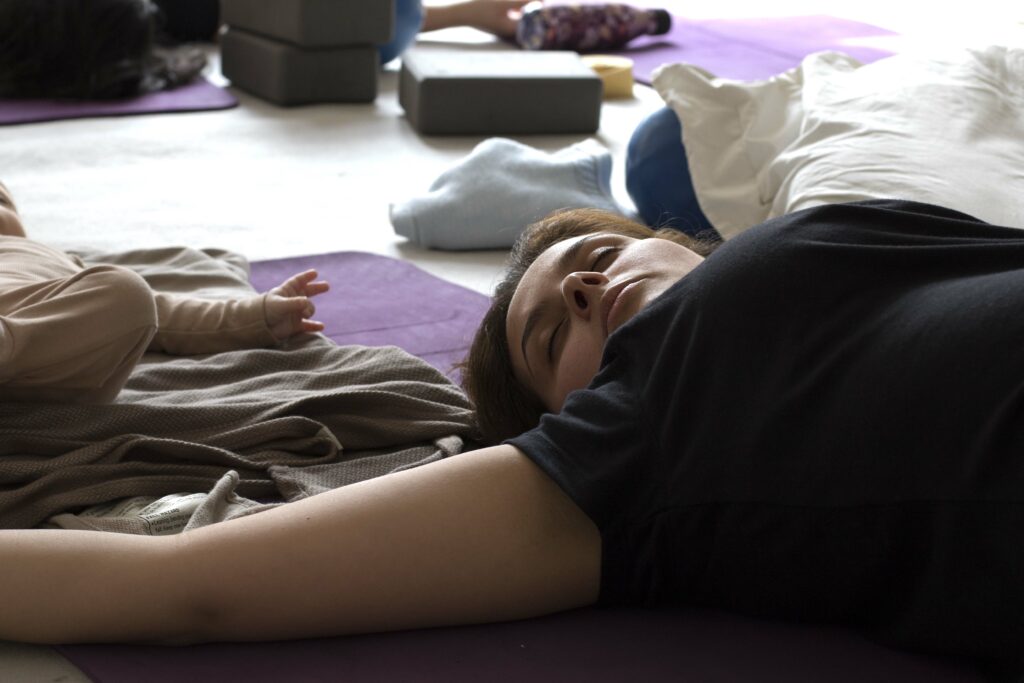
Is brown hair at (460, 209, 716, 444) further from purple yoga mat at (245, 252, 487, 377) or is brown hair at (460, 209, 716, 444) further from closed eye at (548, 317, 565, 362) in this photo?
purple yoga mat at (245, 252, 487, 377)

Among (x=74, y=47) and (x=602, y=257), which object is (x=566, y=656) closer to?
(x=602, y=257)

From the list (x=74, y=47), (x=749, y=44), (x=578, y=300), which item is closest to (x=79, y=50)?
(x=74, y=47)

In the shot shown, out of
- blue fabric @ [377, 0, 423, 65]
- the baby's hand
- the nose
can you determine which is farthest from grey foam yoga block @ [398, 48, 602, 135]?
the nose

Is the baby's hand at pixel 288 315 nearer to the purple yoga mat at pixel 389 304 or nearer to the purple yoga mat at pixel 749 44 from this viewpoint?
the purple yoga mat at pixel 389 304

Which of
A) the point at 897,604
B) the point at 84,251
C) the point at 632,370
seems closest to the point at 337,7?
the point at 84,251

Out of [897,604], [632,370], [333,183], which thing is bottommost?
[333,183]

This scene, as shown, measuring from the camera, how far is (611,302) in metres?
1.37

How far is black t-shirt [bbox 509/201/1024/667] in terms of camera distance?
105 cm

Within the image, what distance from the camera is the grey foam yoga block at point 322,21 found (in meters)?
3.72

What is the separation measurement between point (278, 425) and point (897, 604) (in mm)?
788

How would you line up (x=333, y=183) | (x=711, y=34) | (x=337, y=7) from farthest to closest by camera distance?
(x=711, y=34), (x=337, y=7), (x=333, y=183)

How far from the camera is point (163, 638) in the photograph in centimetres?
119

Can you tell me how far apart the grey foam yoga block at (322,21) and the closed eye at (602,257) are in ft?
8.07

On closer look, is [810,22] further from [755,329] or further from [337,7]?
[755,329]
